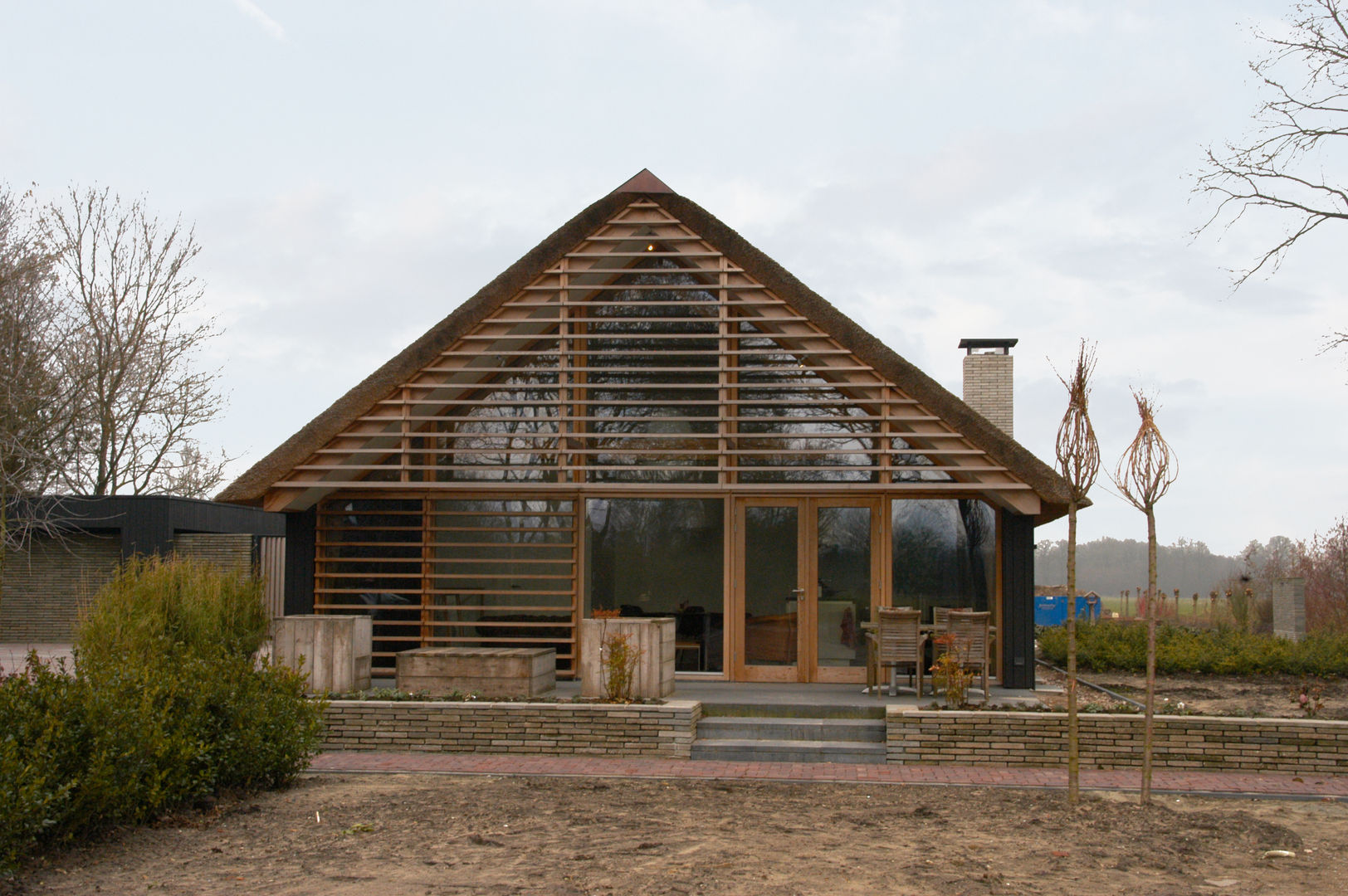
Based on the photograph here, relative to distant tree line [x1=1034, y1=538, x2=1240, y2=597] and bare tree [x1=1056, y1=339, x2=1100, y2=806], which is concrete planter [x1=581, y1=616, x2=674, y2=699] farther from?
distant tree line [x1=1034, y1=538, x2=1240, y2=597]

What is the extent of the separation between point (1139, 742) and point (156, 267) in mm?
24781

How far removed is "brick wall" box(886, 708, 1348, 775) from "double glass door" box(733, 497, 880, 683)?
2.96 m

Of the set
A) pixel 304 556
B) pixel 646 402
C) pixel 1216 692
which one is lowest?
pixel 1216 692

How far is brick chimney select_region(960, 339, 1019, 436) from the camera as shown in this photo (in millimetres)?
14352

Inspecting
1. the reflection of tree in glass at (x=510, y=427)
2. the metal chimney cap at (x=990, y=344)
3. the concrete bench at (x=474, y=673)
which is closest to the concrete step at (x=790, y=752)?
the concrete bench at (x=474, y=673)

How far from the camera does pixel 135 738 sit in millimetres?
6527

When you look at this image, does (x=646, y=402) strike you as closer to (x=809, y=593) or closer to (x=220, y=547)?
(x=809, y=593)

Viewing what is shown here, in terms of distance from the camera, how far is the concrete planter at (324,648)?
35.0 feet

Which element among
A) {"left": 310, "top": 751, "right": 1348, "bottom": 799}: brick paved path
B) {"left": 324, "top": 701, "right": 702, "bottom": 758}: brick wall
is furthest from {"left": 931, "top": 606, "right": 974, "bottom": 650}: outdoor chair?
{"left": 324, "top": 701, "right": 702, "bottom": 758}: brick wall

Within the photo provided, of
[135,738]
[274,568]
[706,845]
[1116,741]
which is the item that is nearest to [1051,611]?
[274,568]

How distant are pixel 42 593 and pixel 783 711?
858 inches

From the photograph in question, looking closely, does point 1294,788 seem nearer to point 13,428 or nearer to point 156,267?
point 13,428

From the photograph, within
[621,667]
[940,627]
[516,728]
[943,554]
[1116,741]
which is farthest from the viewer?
[943,554]

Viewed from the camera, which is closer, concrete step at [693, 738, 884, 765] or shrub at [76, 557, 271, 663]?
concrete step at [693, 738, 884, 765]
